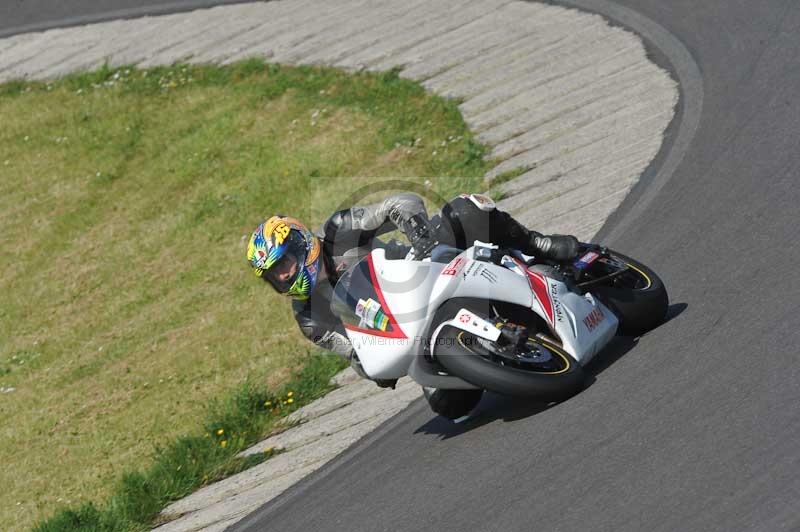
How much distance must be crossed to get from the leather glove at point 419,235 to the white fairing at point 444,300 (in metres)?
0.09

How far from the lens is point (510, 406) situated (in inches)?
263

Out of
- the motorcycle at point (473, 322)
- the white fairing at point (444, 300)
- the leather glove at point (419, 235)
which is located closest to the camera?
the motorcycle at point (473, 322)

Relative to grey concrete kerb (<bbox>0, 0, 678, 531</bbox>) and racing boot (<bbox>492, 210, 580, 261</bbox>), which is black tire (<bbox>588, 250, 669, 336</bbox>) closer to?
racing boot (<bbox>492, 210, 580, 261</bbox>)

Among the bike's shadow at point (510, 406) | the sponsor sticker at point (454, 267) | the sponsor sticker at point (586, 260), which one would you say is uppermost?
the sponsor sticker at point (454, 267)

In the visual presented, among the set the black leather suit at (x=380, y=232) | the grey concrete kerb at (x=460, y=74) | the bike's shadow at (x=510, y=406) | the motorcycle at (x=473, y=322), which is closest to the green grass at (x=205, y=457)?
the grey concrete kerb at (x=460, y=74)

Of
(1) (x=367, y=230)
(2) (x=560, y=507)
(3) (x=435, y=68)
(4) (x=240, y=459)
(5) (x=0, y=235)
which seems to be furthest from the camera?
(5) (x=0, y=235)

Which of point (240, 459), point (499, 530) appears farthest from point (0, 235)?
point (499, 530)

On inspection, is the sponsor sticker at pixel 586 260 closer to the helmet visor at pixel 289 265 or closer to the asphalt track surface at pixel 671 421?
the asphalt track surface at pixel 671 421

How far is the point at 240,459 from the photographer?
28.1 feet

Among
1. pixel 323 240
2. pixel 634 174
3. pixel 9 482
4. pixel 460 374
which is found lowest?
pixel 9 482

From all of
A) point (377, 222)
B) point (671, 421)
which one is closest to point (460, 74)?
point (377, 222)

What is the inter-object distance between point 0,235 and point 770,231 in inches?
453

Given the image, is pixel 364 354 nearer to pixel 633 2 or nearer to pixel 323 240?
pixel 323 240

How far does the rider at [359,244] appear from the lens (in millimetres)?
6453
